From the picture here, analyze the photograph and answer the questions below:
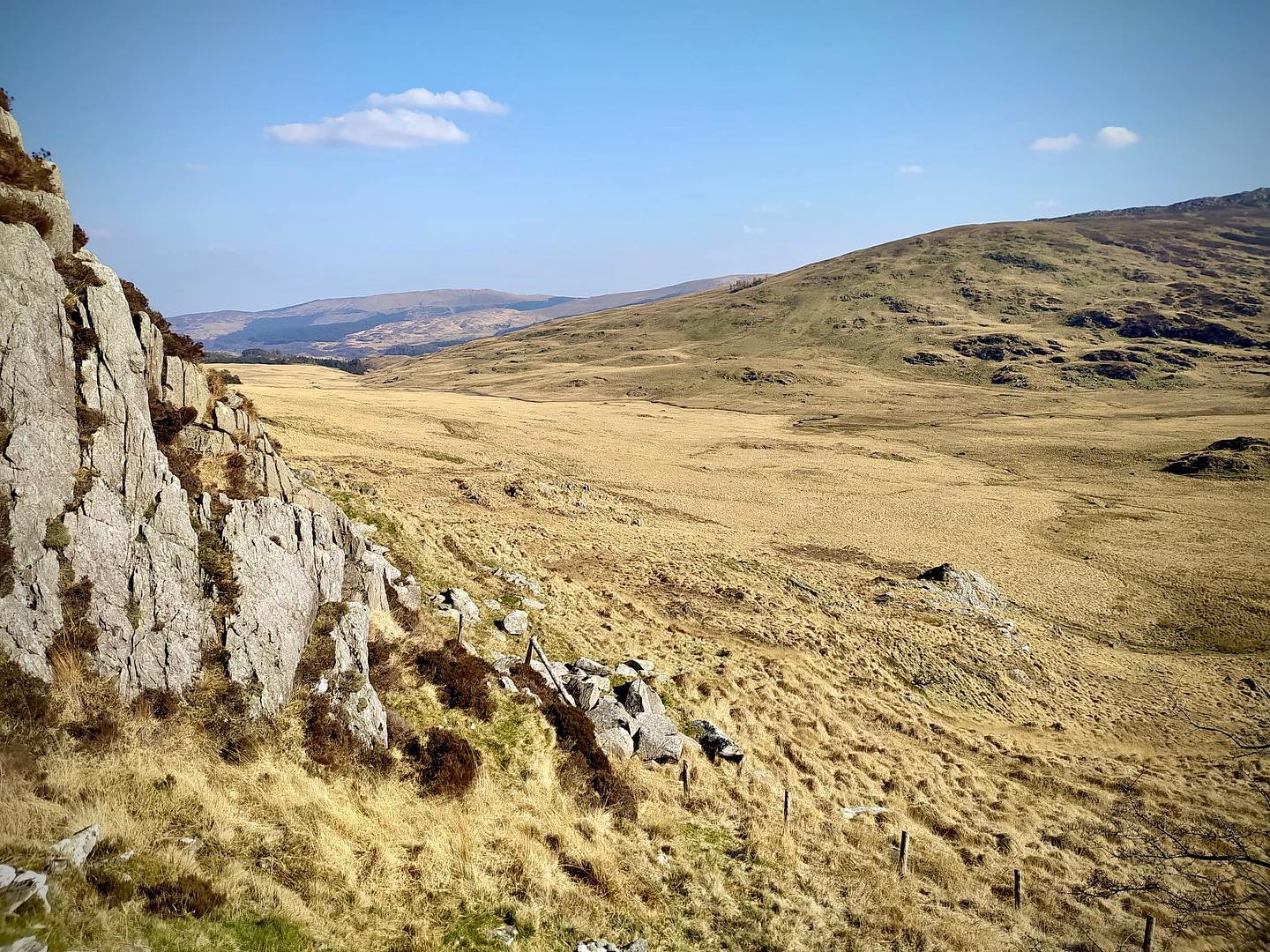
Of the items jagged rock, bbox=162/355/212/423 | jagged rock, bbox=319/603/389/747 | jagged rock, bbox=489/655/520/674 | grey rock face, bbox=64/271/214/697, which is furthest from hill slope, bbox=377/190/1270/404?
grey rock face, bbox=64/271/214/697

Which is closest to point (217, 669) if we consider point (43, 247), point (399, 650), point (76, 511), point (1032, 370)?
point (76, 511)

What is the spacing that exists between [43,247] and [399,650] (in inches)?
417

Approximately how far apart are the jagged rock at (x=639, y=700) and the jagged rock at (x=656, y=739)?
22cm

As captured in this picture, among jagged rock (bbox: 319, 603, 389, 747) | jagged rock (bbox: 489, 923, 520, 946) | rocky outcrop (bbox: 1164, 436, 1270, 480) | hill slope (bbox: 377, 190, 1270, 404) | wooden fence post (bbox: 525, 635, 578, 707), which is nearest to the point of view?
jagged rock (bbox: 489, 923, 520, 946)

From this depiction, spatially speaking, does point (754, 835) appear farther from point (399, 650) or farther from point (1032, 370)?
point (1032, 370)

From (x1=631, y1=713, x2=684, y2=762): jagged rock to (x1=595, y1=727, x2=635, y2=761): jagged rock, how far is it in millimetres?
307

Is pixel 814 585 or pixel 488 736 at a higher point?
pixel 488 736

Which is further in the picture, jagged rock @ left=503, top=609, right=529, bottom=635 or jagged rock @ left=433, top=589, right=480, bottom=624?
jagged rock @ left=503, top=609, right=529, bottom=635

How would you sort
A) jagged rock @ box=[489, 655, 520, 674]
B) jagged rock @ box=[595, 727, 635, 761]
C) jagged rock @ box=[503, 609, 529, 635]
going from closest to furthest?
jagged rock @ box=[595, 727, 635, 761]
jagged rock @ box=[489, 655, 520, 674]
jagged rock @ box=[503, 609, 529, 635]

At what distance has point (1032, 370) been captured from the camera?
138m

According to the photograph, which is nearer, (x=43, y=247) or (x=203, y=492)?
(x=43, y=247)

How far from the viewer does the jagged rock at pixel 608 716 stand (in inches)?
627

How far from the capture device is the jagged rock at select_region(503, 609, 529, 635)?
19.7 meters

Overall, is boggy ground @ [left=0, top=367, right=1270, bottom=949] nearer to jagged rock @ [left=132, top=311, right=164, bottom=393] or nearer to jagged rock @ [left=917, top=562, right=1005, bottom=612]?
jagged rock @ [left=917, top=562, right=1005, bottom=612]
